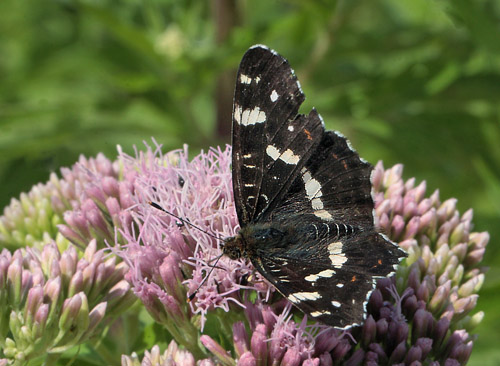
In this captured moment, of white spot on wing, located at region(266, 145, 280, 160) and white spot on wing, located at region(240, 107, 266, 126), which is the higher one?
white spot on wing, located at region(240, 107, 266, 126)

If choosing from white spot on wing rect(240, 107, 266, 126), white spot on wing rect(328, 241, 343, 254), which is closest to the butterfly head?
white spot on wing rect(328, 241, 343, 254)

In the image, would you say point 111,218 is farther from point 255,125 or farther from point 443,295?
point 443,295

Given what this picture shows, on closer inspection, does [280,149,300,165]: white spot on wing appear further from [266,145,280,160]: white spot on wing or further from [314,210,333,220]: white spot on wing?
[314,210,333,220]: white spot on wing

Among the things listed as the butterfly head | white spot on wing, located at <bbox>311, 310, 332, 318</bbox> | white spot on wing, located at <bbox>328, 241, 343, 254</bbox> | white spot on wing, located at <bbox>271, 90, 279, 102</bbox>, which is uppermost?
white spot on wing, located at <bbox>271, 90, 279, 102</bbox>

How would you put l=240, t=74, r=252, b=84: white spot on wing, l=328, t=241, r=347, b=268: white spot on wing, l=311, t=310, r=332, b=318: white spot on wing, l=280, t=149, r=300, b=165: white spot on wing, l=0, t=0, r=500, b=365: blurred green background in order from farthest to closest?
l=0, t=0, r=500, b=365: blurred green background → l=280, t=149, r=300, b=165: white spot on wing → l=240, t=74, r=252, b=84: white spot on wing → l=328, t=241, r=347, b=268: white spot on wing → l=311, t=310, r=332, b=318: white spot on wing

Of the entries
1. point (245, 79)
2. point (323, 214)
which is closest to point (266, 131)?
point (245, 79)

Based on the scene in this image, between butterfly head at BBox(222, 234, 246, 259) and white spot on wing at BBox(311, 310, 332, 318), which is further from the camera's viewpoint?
butterfly head at BBox(222, 234, 246, 259)

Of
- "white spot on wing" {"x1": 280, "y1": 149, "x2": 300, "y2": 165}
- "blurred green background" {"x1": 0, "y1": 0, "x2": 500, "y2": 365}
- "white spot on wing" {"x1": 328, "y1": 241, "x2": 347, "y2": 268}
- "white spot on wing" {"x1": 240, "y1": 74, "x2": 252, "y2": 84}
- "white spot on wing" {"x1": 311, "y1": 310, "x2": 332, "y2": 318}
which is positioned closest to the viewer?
"white spot on wing" {"x1": 311, "y1": 310, "x2": 332, "y2": 318}

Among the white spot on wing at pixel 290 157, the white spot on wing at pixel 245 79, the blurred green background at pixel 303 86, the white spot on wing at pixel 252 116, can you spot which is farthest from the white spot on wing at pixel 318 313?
the blurred green background at pixel 303 86

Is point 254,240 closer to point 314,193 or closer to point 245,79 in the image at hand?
point 314,193
